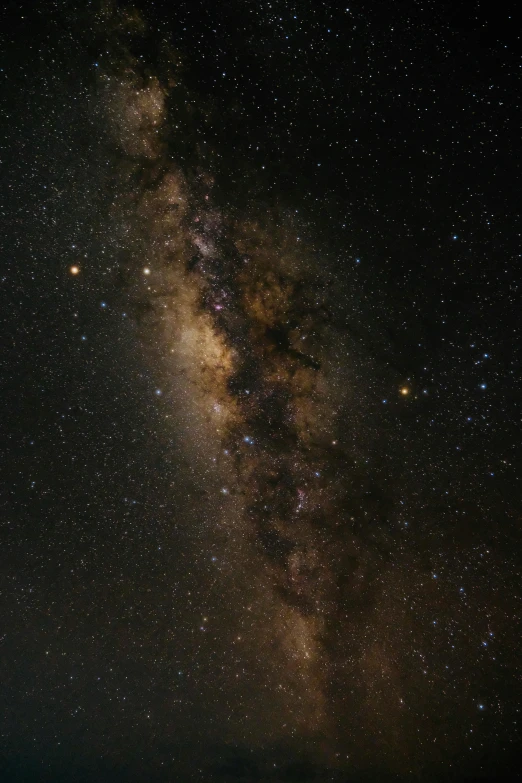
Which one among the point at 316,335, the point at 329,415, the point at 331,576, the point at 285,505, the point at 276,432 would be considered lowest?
the point at 331,576

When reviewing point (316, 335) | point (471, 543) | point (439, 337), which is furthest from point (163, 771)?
point (439, 337)

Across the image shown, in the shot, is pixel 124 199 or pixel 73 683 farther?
pixel 73 683

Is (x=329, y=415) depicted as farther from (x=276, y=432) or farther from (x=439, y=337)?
(x=439, y=337)

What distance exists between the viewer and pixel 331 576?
9.54 feet

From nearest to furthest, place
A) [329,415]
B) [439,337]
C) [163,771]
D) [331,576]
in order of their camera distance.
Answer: [439,337]
[329,415]
[331,576]
[163,771]

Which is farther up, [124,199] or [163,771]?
[124,199]

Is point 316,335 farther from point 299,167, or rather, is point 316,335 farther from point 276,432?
point 299,167

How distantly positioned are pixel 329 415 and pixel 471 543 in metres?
1.40

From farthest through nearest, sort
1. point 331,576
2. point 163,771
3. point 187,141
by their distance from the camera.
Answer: point 163,771 → point 331,576 → point 187,141

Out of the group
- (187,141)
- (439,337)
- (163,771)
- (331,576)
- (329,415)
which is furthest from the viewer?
(163,771)

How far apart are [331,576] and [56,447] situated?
7.73ft

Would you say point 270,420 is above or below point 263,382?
below

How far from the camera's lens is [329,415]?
8.77 feet

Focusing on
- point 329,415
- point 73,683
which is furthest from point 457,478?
point 73,683
